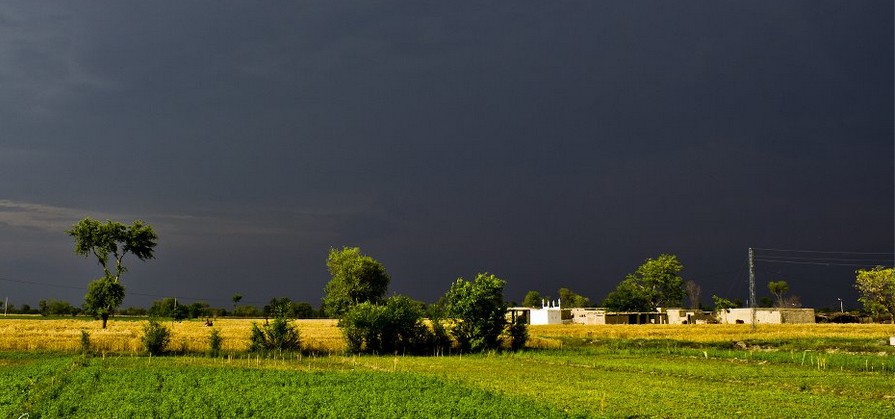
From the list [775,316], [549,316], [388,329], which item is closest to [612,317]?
[549,316]

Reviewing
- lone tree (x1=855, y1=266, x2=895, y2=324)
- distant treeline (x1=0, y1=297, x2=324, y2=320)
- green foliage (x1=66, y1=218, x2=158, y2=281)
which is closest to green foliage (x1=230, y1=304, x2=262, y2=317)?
distant treeline (x1=0, y1=297, x2=324, y2=320)

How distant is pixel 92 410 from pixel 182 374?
12.7m

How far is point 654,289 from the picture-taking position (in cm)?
15438

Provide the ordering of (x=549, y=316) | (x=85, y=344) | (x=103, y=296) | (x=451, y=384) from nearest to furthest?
(x=451, y=384) < (x=85, y=344) < (x=103, y=296) < (x=549, y=316)

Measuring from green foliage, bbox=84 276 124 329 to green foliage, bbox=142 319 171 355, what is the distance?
4715cm

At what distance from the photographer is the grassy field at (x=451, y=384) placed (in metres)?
28.0

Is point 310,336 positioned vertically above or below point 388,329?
below

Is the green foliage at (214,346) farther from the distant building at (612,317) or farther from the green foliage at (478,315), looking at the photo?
the distant building at (612,317)

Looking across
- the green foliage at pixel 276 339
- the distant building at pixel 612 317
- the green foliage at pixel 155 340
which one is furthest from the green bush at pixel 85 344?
the distant building at pixel 612 317

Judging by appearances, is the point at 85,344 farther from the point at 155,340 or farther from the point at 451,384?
the point at 451,384

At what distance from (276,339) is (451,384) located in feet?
94.7

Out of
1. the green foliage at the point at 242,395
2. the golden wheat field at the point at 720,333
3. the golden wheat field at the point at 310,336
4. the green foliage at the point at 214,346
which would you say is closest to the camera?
the green foliage at the point at 242,395

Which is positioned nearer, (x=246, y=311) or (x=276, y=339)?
(x=276, y=339)

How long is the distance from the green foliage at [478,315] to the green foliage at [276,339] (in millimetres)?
16230
